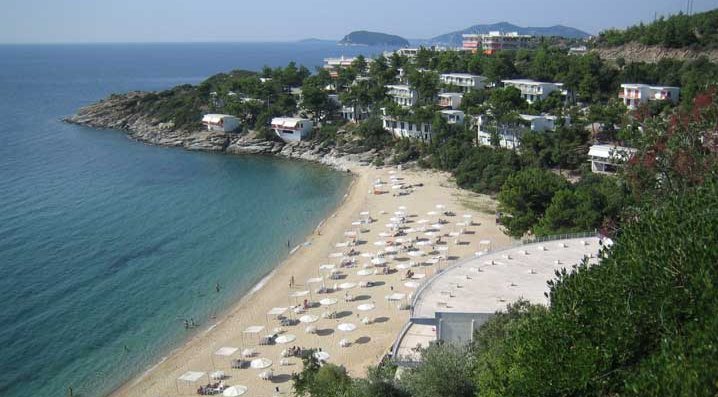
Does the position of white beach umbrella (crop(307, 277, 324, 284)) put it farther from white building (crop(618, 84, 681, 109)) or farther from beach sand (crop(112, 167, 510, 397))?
white building (crop(618, 84, 681, 109))

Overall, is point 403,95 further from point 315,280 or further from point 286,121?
point 315,280

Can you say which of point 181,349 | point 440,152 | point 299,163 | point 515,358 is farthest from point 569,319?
point 299,163

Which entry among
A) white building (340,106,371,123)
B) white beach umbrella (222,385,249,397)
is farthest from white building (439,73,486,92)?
white beach umbrella (222,385,249,397)

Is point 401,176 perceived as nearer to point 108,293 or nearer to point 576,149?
point 576,149

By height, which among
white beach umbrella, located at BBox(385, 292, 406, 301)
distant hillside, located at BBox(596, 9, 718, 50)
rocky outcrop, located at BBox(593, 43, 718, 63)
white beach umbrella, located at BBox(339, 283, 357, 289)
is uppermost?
distant hillside, located at BBox(596, 9, 718, 50)

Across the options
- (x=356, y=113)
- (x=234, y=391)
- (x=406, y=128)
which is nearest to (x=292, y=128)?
(x=356, y=113)
